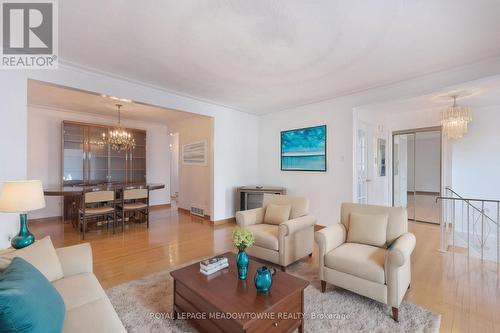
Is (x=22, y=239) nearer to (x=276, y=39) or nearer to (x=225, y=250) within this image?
(x=225, y=250)

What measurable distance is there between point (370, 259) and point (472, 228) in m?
4.17

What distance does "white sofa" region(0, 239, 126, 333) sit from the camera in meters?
1.33

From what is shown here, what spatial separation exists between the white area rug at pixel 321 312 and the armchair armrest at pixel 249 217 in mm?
1178

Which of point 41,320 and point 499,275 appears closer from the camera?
point 41,320

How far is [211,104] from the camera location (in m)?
4.97

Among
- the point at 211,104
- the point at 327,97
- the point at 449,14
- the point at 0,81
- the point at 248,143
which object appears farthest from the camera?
the point at 248,143

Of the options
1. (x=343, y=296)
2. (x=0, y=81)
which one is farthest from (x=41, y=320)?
(x=0, y=81)

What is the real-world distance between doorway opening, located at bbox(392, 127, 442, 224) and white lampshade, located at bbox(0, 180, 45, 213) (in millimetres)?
6646

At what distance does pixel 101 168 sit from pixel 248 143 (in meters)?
3.89

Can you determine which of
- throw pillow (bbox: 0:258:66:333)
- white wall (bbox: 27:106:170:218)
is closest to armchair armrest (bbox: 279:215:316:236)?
throw pillow (bbox: 0:258:66:333)

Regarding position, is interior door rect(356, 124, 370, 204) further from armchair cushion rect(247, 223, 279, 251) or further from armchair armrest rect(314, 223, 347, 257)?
armchair cushion rect(247, 223, 279, 251)

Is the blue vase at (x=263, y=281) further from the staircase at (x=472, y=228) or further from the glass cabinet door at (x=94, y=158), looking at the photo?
the glass cabinet door at (x=94, y=158)

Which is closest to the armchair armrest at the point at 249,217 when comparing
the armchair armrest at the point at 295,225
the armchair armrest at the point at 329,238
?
the armchair armrest at the point at 295,225

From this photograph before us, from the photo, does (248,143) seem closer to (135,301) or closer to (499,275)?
(135,301)
